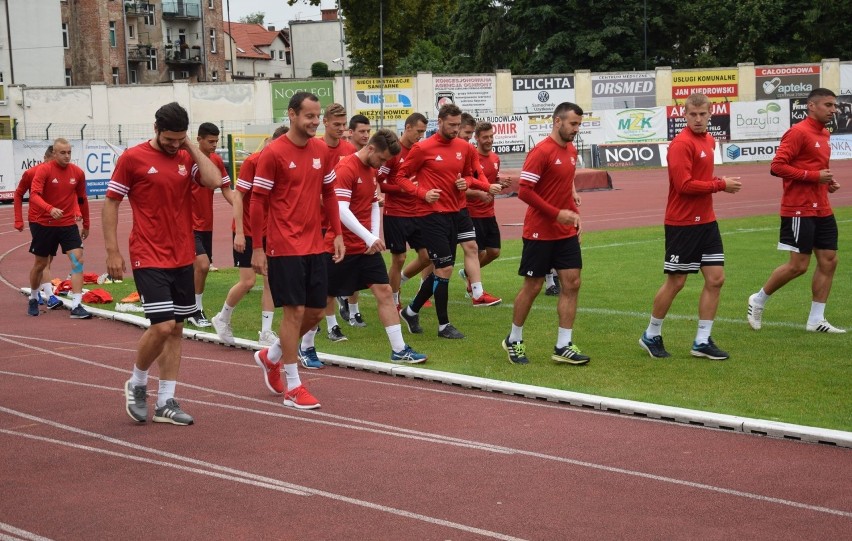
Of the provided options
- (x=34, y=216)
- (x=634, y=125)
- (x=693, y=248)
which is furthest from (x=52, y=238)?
(x=634, y=125)

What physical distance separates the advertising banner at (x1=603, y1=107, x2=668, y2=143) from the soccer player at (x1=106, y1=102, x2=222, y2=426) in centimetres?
4885

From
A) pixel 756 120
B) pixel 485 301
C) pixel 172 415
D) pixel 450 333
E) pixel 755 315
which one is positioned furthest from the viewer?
pixel 756 120

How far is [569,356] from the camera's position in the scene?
922 centimetres

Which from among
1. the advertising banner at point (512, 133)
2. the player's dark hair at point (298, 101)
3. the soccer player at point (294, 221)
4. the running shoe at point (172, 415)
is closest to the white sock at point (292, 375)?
the soccer player at point (294, 221)

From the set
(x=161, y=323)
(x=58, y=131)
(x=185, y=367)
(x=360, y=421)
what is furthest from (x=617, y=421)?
(x=58, y=131)

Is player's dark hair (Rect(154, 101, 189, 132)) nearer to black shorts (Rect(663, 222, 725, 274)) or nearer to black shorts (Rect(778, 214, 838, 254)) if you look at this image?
black shorts (Rect(663, 222, 725, 274))

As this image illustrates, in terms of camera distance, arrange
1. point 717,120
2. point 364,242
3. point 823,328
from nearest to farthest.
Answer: point 364,242, point 823,328, point 717,120

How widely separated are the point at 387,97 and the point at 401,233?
49.4 metres

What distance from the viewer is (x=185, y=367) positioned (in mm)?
9953

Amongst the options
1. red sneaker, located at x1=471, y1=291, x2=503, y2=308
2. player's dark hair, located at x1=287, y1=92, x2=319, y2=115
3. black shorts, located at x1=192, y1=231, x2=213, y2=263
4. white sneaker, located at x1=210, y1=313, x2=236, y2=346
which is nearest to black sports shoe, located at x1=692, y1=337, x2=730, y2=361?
player's dark hair, located at x1=287, y1=92, x2=319, y2=115

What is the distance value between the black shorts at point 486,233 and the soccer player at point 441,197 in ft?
7.10

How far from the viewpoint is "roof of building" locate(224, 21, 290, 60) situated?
4628 inches

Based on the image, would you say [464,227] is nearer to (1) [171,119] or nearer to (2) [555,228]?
(2) [555,228]

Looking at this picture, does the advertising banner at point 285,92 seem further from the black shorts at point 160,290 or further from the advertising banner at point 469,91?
the black shorts at point 160,290
